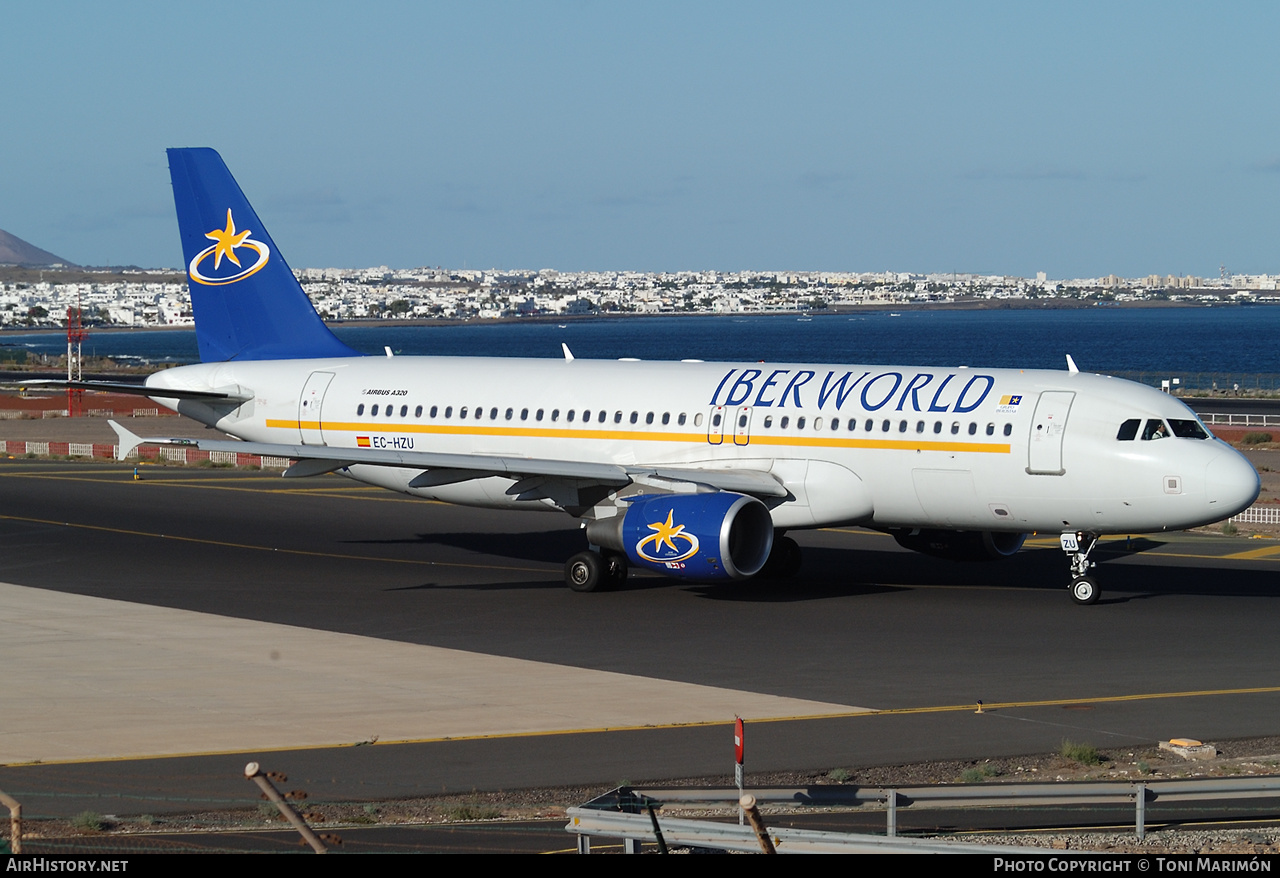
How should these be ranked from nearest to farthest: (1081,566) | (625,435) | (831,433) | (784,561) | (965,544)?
(1081,566), (831,433), (965,544), (625,435), (784,561)

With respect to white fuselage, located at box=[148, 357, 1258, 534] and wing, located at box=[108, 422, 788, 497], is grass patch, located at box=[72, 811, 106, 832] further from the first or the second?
white fuselage, located at box=[148, 357, 1258, 534]

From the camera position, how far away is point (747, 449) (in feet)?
108

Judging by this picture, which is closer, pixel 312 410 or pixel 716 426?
pixel 716 426

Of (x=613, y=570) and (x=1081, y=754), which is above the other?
(x=613, y=570)

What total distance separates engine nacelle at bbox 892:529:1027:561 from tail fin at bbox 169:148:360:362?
15.6 meters

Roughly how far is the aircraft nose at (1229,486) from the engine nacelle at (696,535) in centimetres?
824

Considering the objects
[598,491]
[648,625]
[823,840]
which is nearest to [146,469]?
[598,491]

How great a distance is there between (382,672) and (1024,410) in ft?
45.0

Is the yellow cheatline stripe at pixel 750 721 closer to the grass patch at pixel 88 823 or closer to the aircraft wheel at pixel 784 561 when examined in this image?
the grass patch at pixel 88 823

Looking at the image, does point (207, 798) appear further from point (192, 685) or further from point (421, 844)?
point (192, 685)

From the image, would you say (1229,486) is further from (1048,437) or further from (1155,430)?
(1048,437)

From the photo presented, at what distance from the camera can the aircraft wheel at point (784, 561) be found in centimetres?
3500

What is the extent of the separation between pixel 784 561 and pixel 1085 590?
23.0 ft

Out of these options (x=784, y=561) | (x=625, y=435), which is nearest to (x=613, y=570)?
(x=625, y=435)
